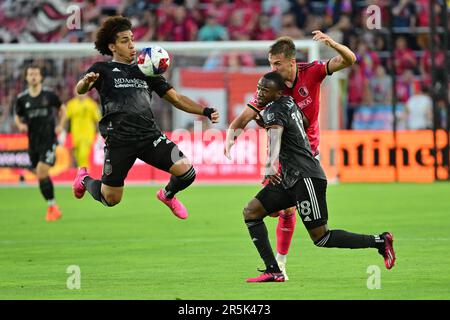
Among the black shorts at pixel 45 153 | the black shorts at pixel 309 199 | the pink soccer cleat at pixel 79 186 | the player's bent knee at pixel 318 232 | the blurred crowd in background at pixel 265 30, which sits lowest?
the player's bent knee at pixel 318 232

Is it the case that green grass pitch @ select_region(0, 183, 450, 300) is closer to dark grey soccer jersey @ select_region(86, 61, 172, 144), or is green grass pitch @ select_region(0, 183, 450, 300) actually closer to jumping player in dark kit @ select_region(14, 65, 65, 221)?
jumping player in dark kit @ select_region(14, 65, 65, 221)

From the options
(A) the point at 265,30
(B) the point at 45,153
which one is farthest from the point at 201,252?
(A) the point at 265,30

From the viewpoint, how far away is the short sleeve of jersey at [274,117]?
10266 mm

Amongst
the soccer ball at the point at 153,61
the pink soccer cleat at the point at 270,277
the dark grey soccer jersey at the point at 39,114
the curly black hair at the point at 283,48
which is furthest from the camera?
the dark grey soccer jersey at the point at 39,114

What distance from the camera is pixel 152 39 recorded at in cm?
3244

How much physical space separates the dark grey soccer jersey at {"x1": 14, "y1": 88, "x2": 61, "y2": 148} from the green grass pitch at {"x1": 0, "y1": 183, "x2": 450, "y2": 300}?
4.59ft

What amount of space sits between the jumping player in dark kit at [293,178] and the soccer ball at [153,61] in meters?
1.65

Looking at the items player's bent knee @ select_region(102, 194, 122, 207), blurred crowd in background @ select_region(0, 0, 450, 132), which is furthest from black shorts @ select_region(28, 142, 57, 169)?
blurred crowd in background @ select_region(0, 0, 450, 132)

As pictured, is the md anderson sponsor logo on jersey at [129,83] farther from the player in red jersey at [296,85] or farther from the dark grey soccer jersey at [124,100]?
the player in red jersey at [296,85]

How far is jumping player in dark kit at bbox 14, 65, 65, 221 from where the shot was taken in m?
19.0

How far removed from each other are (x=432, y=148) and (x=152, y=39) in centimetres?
968

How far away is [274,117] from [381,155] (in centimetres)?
1714

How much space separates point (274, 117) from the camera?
10.3m

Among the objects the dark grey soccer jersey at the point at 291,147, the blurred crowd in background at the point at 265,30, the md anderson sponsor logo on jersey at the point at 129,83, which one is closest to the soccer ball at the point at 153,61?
the md anderson sponsor logo on jersey at the point at 129,83
